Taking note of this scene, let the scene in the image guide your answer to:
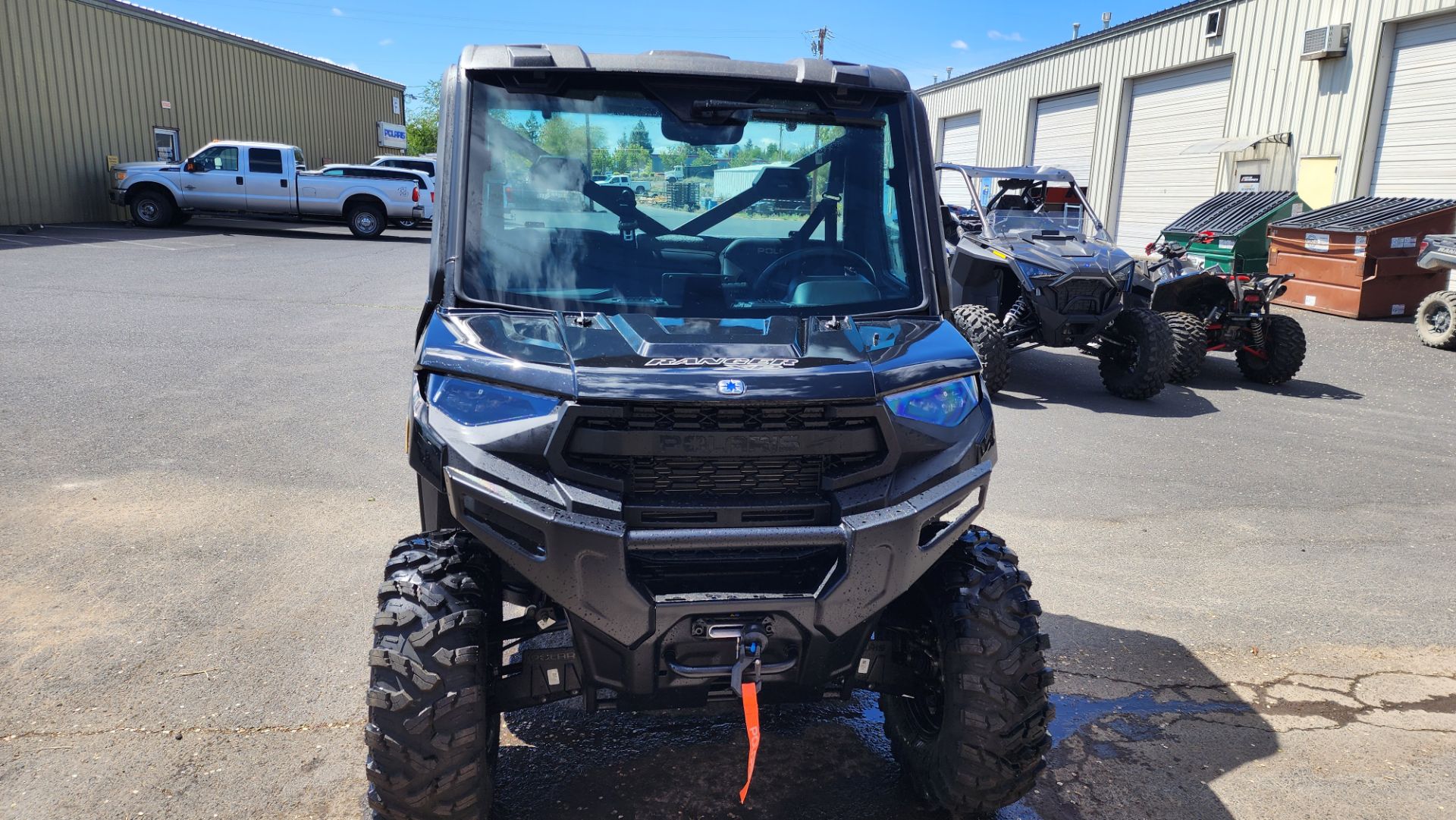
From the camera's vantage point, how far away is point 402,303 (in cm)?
1350

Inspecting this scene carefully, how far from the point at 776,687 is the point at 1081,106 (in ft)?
85.0

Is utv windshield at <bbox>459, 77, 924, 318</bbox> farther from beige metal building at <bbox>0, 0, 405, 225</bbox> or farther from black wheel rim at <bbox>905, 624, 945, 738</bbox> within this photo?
beige metal building at <bbox>0, 0, 405, 225</bbox>

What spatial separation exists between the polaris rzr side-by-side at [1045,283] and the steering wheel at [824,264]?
18.1 feet

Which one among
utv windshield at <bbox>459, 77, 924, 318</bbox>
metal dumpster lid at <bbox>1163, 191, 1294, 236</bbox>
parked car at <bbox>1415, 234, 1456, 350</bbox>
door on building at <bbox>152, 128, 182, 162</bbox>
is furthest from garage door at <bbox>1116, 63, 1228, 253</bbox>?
door on building at <bbox>152, 128, 182, 162</bbox>

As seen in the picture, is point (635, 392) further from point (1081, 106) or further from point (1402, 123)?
point (1081, 106)

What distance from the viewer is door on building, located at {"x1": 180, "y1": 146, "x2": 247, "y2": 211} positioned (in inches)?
938

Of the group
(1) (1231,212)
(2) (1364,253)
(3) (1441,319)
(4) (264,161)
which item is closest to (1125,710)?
(3) (1441,319)

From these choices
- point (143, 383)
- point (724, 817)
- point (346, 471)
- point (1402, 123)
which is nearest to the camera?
point (724, 817)

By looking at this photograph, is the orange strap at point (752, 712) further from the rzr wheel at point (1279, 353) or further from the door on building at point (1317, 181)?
the door on building at point (1317, 181)

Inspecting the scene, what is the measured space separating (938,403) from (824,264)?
2.50 ft

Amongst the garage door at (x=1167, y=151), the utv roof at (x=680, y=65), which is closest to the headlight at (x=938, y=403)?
the utv roof at (x=680, y=65)

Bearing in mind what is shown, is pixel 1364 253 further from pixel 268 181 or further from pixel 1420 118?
pixel 268 181

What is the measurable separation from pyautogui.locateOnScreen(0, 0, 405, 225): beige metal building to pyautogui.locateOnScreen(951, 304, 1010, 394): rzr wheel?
2231 centimetres

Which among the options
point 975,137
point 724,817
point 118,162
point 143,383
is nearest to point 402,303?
point 143,383
